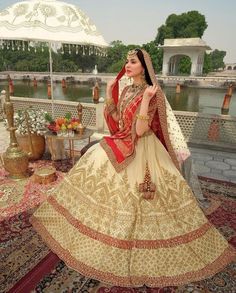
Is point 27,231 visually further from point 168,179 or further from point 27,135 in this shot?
point 27,135

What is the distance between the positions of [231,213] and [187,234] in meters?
1.45

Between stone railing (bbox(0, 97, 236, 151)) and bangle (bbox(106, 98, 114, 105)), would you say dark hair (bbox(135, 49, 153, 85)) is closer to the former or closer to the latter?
bangle (bbox(106, 98, 114, 105))

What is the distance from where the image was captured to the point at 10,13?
4453 mm

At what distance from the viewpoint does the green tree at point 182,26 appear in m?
49.4

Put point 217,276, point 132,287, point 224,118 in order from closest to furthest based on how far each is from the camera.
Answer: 1. point 132,287
2. point 217,276
3. point 224,118

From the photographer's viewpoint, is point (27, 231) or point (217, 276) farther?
point (27, 231)

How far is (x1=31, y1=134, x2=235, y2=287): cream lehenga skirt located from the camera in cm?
252

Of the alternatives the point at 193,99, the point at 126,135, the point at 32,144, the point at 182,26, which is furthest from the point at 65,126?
the point at 182,26

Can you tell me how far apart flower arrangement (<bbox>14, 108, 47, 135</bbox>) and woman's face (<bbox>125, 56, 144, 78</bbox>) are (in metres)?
2.98

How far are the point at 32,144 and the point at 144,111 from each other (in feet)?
11.6

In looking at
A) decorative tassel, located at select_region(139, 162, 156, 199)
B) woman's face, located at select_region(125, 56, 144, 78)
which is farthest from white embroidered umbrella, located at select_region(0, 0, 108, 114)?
decorative tassel, located at select_region(139, 162, 156, 199)

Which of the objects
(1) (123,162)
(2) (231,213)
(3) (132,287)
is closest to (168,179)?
(1) (123,162)

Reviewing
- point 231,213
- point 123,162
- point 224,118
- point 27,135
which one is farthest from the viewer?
point 224,118

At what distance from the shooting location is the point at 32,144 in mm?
5453
